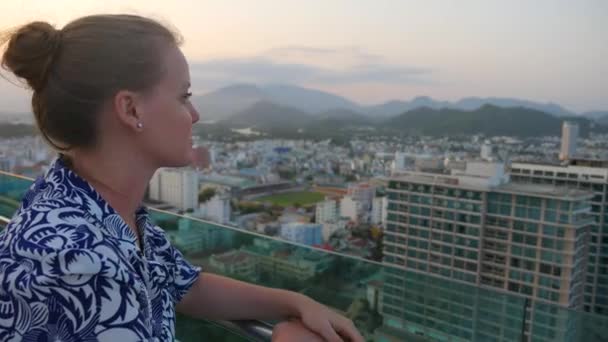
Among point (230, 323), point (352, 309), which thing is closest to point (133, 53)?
point (230, 323)

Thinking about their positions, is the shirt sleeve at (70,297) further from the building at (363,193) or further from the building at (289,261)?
the building at (363,193)

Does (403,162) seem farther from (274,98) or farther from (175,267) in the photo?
(175,267)

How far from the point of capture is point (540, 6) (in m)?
17.3

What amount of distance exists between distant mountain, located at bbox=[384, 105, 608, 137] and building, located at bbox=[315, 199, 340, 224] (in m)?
3.69

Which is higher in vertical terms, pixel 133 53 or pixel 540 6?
pixel 540 6

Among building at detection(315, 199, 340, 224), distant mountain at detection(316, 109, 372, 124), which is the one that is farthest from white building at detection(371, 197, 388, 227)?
distant mountain at detection(316, 109, 372, 124)

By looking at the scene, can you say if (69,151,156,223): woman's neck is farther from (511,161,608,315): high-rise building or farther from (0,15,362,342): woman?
(511,161,608,315): high-rise building

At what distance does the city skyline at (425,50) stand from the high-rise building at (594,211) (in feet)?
7.92

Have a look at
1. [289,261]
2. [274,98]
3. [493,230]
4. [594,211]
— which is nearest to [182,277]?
[289,261]

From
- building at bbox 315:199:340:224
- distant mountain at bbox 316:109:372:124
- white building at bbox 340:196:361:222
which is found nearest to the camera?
building at bbox 315:199:340:224

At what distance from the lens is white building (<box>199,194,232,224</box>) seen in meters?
16.2

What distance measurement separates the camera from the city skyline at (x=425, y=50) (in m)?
16.2

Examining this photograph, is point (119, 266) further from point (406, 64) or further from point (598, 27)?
point (406, 64)

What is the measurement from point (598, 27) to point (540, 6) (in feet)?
8.78
